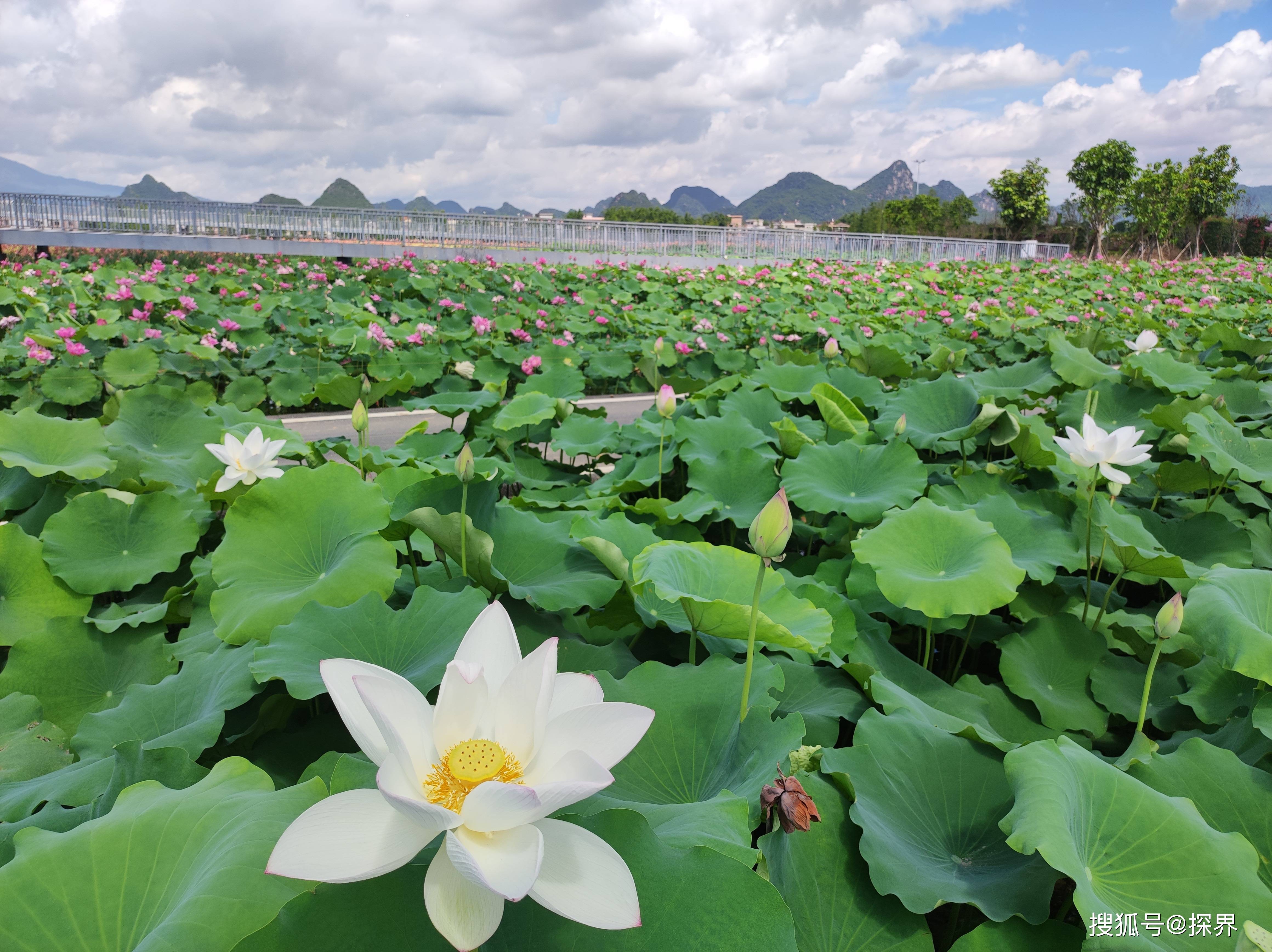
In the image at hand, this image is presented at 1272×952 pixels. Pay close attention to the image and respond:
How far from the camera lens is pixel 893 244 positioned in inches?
861

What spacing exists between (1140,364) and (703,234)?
1784 cm

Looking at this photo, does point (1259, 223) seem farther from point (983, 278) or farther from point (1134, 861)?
point (1134, 861)

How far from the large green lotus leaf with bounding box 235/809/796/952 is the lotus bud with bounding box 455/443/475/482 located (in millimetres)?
850

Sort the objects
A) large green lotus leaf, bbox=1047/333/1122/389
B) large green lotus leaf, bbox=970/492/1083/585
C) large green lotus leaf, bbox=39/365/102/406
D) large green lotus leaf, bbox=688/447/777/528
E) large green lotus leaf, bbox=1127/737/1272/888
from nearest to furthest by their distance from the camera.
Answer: large green lotus leaf, bbox=1127/737/1272/888 < large green lotus leaf, bbox=970/492/1083/585 < large green lotus leaf, bbox=688/447/777/528 < large green lotus leaf, bbox=1047/333/1122/389 < large green lotus leaf, bbox=39/365/102/406

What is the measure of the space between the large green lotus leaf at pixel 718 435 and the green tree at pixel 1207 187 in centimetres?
3562

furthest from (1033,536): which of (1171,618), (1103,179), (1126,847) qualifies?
(1103,179)

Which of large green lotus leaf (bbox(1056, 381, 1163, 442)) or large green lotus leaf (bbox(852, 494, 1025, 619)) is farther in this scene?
large green lotus leaf (bbox(1056, 381, 1163, 442))

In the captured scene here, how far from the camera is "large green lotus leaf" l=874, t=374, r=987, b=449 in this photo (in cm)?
254

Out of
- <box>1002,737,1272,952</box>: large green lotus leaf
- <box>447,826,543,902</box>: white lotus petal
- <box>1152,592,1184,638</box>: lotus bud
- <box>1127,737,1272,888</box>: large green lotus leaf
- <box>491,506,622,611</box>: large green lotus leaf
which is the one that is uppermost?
<box>447,826,543,902</box>: white lotus petal

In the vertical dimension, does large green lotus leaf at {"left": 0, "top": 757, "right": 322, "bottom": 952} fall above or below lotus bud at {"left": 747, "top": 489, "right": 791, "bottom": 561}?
below

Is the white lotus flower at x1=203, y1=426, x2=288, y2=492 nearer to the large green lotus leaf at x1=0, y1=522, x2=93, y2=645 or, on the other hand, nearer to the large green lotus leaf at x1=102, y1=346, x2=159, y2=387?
the large green lotus leaf at x1=0, y1=522, x2=93, y2=645

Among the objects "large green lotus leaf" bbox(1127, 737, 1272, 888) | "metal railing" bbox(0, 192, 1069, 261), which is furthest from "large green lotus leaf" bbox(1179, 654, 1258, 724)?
"metal railing" bbox(0, 192, 1069, 261)

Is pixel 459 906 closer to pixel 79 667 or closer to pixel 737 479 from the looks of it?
pixel 79 667

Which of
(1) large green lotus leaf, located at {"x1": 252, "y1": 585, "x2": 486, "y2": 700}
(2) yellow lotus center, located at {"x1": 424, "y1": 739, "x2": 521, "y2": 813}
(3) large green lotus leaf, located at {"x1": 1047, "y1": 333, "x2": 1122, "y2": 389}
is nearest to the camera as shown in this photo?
(2) yellow lotus center, located at {"x1": 424, "y1": 739, "x2": 521, "y2": 813}
